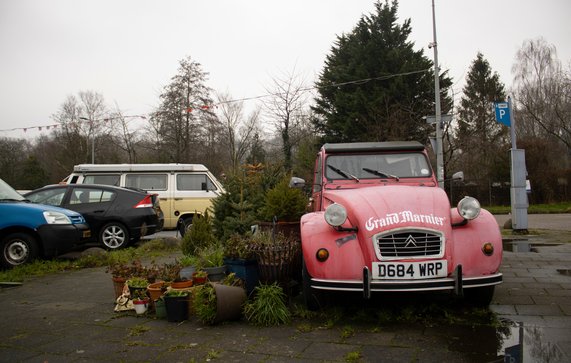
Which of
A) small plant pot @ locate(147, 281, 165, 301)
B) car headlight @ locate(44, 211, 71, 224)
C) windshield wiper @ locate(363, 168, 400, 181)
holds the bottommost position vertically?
small plant pot @ locate(147, 281, 165, 301)

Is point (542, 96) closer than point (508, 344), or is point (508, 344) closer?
point (508, 344)

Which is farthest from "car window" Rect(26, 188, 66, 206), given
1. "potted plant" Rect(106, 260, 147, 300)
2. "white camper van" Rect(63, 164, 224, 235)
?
"potted plant" Rect(106, 260, 147, 300)

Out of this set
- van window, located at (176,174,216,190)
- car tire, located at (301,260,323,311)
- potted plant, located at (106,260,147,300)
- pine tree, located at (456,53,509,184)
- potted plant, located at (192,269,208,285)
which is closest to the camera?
car tire, located at (301,260,323,311)

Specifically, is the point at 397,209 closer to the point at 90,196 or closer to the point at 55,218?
the point at 55,218

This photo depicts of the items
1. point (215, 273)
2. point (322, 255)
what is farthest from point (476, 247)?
point (215, 273)

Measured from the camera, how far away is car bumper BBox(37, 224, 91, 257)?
812 centimetres

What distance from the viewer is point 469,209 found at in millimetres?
4586

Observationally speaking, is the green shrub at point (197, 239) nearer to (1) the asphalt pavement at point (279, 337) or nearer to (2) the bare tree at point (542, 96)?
(1) the asphalt pavement at point (279, 337)

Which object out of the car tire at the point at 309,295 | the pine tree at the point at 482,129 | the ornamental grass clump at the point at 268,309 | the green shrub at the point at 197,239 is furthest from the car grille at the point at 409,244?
the pine tree at the point at 482,129

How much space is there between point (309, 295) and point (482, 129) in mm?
31063

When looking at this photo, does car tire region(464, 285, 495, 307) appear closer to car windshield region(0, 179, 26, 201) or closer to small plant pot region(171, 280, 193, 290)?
small plant pot region(171, 280, 193, 290)

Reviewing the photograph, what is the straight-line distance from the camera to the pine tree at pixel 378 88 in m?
26.9

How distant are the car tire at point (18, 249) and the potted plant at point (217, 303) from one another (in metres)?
4.98

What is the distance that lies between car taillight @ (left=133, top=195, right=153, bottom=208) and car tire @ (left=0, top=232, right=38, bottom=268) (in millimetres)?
3035
